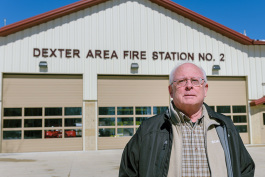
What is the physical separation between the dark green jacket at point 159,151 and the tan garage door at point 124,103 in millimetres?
11233

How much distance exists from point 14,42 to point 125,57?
5815mm

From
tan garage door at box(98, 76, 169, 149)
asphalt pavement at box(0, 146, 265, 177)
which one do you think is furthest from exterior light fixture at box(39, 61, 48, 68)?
asphalt pavement at box(0, 146, 265, 177)

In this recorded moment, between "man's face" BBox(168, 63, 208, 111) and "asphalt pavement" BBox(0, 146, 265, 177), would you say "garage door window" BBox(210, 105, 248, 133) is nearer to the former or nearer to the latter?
"asphalt pavement" BBox(0, 146, 265, 177)

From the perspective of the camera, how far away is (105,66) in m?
13.6

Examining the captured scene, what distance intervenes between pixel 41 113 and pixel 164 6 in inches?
357

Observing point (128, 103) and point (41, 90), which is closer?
point (41, 90)

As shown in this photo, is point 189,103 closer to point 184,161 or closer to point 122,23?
point 184,161

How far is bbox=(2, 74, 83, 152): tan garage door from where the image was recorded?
12.7m

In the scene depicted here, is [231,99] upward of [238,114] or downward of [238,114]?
upward

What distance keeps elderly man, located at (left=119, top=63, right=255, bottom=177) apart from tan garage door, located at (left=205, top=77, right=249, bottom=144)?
12.7 m

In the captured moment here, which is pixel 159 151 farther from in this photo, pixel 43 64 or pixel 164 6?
pixel 164 6

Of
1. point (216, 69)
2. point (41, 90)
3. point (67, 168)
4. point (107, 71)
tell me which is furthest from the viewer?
point (216, 69)

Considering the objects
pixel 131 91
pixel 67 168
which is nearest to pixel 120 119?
pixel 131 91

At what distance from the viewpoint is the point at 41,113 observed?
12.9 metres
